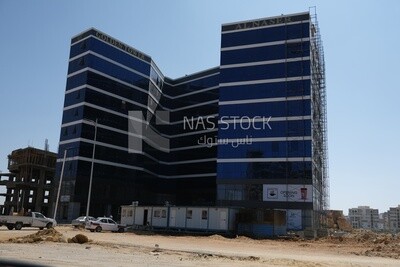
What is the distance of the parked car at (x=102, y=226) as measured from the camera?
146 ft

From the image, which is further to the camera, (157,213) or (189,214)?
(157,213)

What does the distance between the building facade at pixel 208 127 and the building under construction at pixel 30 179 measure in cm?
1427

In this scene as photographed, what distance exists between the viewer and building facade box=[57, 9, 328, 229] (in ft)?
221

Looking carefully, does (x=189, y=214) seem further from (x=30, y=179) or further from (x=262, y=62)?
(x=30, y=179)

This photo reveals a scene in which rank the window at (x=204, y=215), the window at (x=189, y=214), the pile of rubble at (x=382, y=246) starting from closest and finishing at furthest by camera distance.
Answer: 1. the pile of rubble at (x=382, y=246)
2. the window at (x=204, y=215)
3. the window at (x=189, y=214)

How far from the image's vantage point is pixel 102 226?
45625 mm

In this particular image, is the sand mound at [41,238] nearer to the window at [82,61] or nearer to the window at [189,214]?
the window at [189,214]

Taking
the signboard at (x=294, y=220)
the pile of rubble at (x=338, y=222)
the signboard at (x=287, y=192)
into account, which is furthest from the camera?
the pile of rubble at (x=338, y=222)

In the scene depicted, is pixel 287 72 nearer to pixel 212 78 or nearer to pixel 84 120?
pixel 212 78

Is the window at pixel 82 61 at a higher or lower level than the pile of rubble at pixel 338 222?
higher

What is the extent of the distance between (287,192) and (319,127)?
788 inches

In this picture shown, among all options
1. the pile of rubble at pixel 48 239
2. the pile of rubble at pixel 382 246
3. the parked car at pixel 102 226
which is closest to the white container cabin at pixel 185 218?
the parked car at pixel 102 226

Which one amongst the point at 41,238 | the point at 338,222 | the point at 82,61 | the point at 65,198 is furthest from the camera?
the point at 338,222

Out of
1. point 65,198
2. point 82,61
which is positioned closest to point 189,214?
point 65,198
